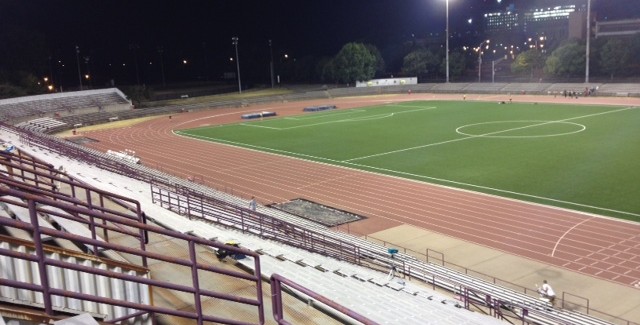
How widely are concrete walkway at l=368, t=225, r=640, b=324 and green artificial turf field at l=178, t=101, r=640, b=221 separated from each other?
666 centimetres

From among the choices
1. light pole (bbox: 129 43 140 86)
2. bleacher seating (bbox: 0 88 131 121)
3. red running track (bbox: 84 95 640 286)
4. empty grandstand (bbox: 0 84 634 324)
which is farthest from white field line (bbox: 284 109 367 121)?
light pole (bbox: 129 43 140 86)

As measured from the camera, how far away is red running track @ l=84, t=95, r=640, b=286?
59.1ft

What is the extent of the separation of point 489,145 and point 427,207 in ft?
52.4

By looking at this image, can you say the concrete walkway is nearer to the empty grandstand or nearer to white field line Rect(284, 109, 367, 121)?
the empty grandstand

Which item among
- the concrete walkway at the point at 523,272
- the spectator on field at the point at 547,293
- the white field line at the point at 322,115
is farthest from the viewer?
the white field line at the point at 322,115

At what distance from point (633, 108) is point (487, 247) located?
44.1m

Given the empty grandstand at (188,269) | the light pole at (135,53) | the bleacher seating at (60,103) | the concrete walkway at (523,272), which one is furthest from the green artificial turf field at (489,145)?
the light pole at (135,53)

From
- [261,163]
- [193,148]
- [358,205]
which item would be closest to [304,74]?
[193,148]

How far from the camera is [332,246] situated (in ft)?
52.6

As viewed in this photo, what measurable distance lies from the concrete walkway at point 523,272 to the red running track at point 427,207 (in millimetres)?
540

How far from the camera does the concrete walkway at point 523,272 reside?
46.6ft

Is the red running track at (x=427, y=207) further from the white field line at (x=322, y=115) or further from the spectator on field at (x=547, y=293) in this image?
the white field line at (x=322, y=115)

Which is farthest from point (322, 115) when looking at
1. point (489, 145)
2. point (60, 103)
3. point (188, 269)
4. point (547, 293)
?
point (188, 269)

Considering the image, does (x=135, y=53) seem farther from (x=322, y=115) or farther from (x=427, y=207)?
(x=427, y=207)
